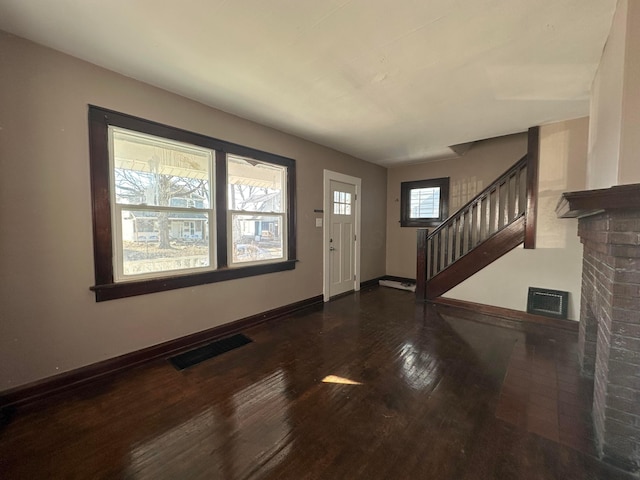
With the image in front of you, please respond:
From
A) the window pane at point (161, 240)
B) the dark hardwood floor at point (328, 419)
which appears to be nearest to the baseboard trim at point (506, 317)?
the dark hardwood floor at point (328, 419)

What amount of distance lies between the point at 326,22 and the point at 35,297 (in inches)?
111

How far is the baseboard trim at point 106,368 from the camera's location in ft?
6.17

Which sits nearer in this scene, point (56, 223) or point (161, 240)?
point (56, 223)

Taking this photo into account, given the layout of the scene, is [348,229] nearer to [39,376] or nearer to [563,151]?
[563,151]

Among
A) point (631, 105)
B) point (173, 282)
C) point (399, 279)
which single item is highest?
point (631, 105)

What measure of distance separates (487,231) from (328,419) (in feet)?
12.8

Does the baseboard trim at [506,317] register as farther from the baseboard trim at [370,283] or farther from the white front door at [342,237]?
the white front door at [342,237]

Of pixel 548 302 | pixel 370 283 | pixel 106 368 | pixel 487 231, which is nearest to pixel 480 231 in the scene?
pixel 487 231

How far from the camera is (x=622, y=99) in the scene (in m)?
1.42

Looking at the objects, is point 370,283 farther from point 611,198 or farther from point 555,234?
point 611,198

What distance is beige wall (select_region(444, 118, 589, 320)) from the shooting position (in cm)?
314

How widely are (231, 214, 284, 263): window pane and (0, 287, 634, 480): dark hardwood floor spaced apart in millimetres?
1135

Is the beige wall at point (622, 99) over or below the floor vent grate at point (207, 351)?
over

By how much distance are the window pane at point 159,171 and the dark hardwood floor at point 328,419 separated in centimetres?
158
